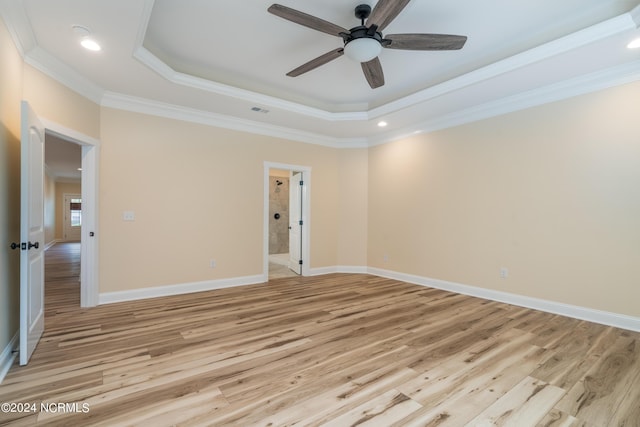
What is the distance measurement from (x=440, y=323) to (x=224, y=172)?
12.2 ft

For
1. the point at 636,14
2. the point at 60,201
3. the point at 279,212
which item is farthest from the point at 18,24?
the point at 60,201

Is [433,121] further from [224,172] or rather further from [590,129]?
[224,172]

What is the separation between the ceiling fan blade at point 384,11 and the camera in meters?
2.07

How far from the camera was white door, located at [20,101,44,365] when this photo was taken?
2.24 meters

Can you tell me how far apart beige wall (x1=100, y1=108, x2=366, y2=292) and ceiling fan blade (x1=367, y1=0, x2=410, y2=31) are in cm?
313

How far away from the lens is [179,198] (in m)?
4.36

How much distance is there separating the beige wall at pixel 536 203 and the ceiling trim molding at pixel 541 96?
0.08 m

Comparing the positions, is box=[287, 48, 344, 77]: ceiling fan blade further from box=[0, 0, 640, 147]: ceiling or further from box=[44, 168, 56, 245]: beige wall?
box=[44, 168, 56, 245]: beige wall

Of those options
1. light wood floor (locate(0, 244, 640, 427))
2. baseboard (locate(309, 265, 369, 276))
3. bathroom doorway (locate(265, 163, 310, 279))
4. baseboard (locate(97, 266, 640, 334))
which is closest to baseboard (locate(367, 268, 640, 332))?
baseboard (locate(97, 266, 640, 334))

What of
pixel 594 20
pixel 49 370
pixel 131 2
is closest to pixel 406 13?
pixel 594 20

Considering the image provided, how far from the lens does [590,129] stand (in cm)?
335

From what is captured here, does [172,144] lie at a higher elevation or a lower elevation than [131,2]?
lower

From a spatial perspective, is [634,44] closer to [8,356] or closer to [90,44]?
[90,44]

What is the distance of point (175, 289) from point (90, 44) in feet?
10.1
